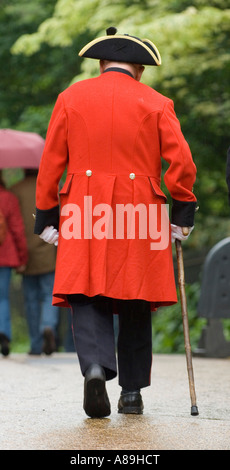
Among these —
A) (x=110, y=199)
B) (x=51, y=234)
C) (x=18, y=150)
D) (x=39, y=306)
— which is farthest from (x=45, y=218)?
(x=39, y=306)

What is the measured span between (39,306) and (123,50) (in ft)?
15.8

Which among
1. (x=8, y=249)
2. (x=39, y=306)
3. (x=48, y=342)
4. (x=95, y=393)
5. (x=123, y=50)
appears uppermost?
(x=123, y=50)

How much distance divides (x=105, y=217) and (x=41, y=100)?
1183cm

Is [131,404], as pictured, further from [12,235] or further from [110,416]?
[12,235]

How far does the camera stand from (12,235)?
961cm

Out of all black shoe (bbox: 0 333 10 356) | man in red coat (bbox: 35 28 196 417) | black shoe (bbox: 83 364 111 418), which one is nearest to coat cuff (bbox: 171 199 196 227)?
man in red coat (bbox: 35 28 196 417)

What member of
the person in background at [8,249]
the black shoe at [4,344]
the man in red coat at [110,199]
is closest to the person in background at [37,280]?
the person in background at [8,249]

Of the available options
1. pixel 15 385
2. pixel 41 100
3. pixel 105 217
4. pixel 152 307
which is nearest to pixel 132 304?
pixel 152 307

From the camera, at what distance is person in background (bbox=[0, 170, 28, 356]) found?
9500mm

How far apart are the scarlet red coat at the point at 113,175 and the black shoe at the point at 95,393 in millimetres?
401

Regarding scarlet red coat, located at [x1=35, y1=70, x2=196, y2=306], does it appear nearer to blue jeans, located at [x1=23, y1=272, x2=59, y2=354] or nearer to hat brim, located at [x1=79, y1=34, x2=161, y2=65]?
hat brim, located at [x1=79, y1=34, x2=161, y2=65]

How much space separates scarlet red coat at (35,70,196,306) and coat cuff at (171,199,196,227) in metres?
0.01

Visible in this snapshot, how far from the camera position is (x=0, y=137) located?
10.0 meters
